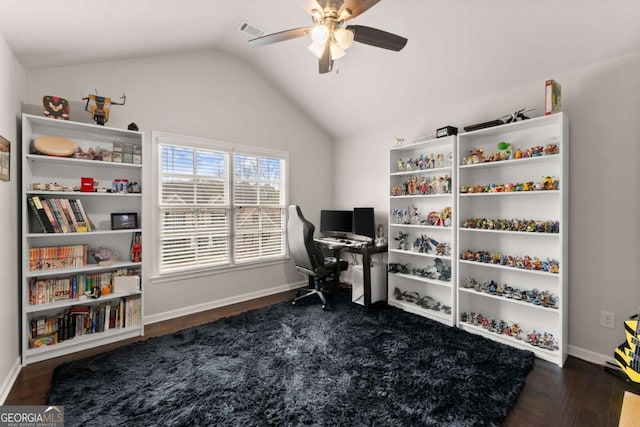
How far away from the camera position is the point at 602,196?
2309 millimetres

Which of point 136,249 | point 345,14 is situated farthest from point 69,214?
point 345,14

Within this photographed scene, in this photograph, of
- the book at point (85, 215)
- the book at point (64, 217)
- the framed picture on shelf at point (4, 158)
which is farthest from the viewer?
the book at point (85, 215)

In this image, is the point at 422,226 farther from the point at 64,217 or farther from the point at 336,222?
the point at 64,217

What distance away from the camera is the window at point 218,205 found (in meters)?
3.27

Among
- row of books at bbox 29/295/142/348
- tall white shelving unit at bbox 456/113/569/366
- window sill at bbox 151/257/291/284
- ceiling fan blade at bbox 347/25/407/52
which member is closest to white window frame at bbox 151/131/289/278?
window sill at bbox 151/257/291/284

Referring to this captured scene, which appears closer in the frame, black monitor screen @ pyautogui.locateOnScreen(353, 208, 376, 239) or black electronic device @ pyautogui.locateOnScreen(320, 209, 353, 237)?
black monitor screen @ pyautogui.locateOnScreen(353, 208, 376, 239)

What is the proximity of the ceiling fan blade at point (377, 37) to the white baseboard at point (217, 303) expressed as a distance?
127 inches

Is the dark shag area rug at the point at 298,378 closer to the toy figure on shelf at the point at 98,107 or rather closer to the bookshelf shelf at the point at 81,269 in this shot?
the bookshelf shelf at the point at 81,269

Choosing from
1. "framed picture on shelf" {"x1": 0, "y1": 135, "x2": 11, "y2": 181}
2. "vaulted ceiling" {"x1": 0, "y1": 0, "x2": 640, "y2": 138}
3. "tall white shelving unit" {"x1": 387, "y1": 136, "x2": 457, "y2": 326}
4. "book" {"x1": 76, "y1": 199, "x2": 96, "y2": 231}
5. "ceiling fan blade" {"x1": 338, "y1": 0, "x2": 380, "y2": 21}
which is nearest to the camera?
"ceiling fan blade" {"x1": 338, "y1": 0, "x2": 380, "y2": 21}

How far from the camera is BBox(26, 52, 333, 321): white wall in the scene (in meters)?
2.79

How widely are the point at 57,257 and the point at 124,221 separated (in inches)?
22.3

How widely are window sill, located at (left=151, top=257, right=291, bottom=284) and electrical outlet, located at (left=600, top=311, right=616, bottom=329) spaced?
11.2 ft

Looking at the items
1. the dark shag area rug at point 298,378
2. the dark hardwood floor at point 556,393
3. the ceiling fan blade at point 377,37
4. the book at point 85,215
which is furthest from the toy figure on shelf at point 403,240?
the book at point 85,215

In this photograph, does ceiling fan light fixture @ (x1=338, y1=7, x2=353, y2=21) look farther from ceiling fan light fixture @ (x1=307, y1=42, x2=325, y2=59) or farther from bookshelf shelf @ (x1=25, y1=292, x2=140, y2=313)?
bookshelf shelf @ (x1=25, y1=292, x2=140, y2=313)
